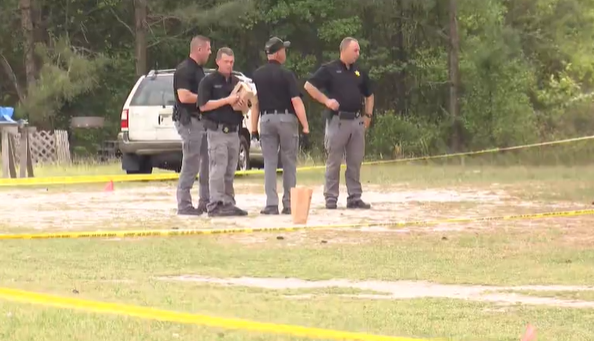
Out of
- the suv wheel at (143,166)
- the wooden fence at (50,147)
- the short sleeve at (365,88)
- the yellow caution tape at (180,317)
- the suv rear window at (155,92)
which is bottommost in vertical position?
the yellow caution tape at (180,317)

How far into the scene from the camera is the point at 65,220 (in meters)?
13.2

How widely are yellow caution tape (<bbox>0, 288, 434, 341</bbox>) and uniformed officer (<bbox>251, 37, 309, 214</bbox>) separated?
6061 mm

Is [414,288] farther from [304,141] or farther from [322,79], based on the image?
[304,141]

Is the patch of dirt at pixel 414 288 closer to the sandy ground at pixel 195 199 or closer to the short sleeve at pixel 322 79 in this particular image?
the sandy ground at pixel 195 199

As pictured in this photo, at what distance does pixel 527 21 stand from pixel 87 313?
36.2 m

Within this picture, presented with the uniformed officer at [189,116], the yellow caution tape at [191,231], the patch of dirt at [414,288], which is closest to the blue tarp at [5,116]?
the uniformed officer at [189,116]

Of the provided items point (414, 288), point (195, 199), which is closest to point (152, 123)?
point (195, 199)

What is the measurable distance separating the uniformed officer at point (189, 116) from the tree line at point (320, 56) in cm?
1813

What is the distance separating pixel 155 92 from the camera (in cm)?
2017

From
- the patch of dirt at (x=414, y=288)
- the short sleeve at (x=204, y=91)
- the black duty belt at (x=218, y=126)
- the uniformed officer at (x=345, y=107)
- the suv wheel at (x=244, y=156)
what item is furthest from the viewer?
the suv wheel at (x=244, y=156)

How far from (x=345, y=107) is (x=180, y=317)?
25.1ft

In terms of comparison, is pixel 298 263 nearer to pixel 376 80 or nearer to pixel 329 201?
pixel 329 201

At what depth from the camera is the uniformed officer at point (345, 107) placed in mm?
13852

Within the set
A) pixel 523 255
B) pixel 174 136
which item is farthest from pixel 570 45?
pixel 523 255
